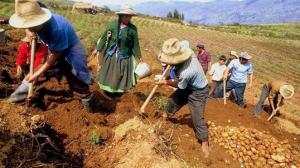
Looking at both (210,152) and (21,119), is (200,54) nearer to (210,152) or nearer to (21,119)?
(210,152)

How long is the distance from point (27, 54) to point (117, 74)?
148cm

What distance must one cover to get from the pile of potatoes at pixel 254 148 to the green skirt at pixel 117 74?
1480 millimetres

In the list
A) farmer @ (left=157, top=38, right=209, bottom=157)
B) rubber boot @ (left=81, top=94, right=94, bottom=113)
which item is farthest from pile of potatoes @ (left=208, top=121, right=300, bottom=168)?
rubber boot @ (left=81, top=94, right=94, bottom=113)

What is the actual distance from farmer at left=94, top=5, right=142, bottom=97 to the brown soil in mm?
219

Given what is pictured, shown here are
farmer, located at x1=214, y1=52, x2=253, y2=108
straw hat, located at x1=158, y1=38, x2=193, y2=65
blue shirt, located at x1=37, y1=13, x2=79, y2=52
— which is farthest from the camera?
farmer, located at x1=214, y1=52, x2=253, y2=108

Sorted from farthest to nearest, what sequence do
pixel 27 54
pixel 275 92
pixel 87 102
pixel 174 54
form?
pixel 275 92 → pixel 27 54 → pixel 87 102 → pixel 174 54

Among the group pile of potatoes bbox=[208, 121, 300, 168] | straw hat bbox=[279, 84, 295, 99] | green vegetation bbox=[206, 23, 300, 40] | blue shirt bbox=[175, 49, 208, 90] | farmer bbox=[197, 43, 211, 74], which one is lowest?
green vegetation bbox=[206, 23, 300, 40]

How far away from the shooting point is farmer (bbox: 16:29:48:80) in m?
4.95

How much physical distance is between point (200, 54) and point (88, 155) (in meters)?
4.76

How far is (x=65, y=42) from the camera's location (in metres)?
4.44

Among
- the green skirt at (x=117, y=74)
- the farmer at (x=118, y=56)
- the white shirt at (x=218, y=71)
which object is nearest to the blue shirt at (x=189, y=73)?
the farmer at (x=118, y=56)

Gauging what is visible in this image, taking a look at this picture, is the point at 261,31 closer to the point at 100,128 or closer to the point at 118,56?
the point at 118,56

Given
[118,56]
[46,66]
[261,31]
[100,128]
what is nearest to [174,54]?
[100,128]

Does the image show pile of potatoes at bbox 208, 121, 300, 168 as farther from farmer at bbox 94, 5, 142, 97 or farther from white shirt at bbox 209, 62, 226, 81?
white shirt at bbox 209, 62, 226, 81
